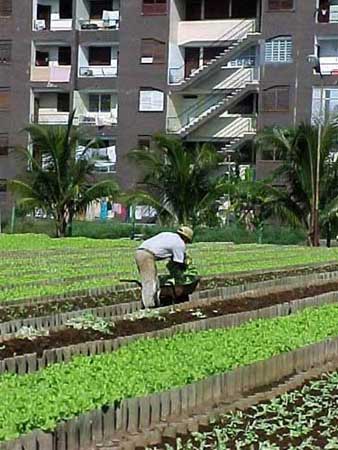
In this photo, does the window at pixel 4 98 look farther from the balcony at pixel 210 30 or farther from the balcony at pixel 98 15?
the balcony at pixel 210 30

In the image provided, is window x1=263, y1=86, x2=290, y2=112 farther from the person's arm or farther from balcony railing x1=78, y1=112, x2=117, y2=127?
the person's arm

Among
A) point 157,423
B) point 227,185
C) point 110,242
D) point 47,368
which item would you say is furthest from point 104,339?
point 227,185

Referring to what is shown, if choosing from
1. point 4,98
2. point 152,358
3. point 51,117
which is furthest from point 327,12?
point 152,358

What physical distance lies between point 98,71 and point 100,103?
1.50 meters

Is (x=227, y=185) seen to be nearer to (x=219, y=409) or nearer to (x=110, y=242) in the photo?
(x=110, y=242)

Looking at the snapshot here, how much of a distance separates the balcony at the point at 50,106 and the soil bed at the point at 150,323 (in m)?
32.5

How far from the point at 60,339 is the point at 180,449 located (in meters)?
3.95

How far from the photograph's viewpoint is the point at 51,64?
4869 centimetres

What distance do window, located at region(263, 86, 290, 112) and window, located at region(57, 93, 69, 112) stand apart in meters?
9.91

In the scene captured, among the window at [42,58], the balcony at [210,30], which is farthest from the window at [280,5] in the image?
the window at [42,58]

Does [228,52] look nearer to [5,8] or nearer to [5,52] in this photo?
[5,52]

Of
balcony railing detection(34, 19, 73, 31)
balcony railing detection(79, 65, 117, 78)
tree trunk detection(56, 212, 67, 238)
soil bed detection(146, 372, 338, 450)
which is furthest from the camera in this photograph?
balcony railing detection(34, 19, 73, 31)

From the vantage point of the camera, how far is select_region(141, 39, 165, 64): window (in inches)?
1827

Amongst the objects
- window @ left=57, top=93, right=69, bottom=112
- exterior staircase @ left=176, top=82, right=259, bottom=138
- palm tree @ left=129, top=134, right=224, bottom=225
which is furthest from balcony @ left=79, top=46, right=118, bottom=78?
palm tree @ left=129, top=134, right=224, bottom=225
